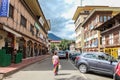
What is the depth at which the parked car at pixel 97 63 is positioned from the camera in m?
14.8

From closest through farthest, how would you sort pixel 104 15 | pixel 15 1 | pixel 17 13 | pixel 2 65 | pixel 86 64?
pixel 86 64 → pixel 2 65 → pixel 15 1 → pixel 17 13 → pixel 104 15

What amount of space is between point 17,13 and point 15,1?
2111 millimetres

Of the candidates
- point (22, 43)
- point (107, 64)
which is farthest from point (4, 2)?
point (22, 43)

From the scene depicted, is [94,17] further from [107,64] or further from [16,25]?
[107,64]

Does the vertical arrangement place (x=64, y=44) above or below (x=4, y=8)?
below

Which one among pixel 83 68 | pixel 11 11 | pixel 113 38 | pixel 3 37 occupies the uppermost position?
pixel 11 11

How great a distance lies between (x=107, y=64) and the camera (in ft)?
49.0

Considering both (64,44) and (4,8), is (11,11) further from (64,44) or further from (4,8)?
(64,44)

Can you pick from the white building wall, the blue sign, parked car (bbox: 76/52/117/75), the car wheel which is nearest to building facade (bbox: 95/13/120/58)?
parked car (bbox: 76/52/117/75)

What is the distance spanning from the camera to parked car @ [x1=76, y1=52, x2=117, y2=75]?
14.8m

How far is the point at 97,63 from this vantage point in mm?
15617

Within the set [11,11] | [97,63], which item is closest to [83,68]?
[97,63]

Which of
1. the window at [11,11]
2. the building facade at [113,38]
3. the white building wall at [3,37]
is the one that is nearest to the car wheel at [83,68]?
the white building wall at [3,37]

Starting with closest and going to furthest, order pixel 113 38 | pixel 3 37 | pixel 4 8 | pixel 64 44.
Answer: pixel 4 8, pixel 3 37, pixel 113 38, pixel 64 44
